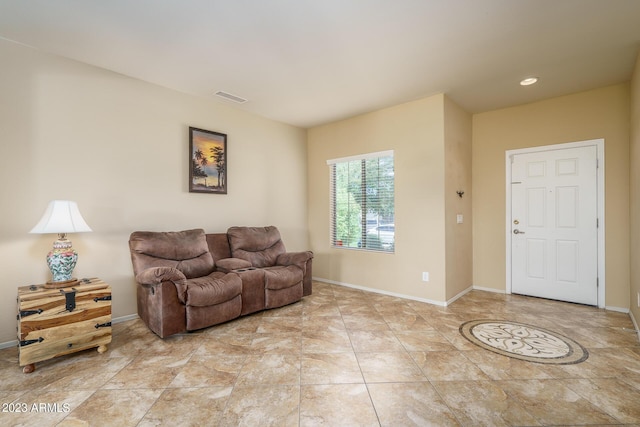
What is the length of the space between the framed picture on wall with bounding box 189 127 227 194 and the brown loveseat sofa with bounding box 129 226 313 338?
0.61 m

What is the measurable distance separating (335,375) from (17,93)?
3.45m

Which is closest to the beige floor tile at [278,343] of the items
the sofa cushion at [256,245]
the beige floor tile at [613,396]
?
the sofa cushion at [256,245]

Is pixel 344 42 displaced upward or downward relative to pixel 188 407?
upward

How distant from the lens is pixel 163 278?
8.29ft

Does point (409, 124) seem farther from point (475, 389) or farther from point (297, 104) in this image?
point (475, 389)

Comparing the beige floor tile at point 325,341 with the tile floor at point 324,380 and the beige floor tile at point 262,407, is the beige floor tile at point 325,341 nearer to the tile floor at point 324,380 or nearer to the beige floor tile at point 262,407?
the tile floor at point 324,380

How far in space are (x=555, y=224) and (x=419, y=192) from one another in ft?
5.72

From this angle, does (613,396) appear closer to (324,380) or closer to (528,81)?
(324,380)

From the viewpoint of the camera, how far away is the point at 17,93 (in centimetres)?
251

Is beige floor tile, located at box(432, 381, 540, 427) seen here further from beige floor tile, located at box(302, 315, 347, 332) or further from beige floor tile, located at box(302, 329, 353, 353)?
beige floor tile, located at box(302, 315, 347, 332)

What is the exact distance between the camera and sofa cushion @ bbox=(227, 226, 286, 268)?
3.67m

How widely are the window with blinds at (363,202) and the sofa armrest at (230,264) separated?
1.72 metres

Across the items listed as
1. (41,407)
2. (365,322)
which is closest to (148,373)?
(41,407)

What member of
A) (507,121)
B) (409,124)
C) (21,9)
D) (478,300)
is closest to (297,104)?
(409,124)
